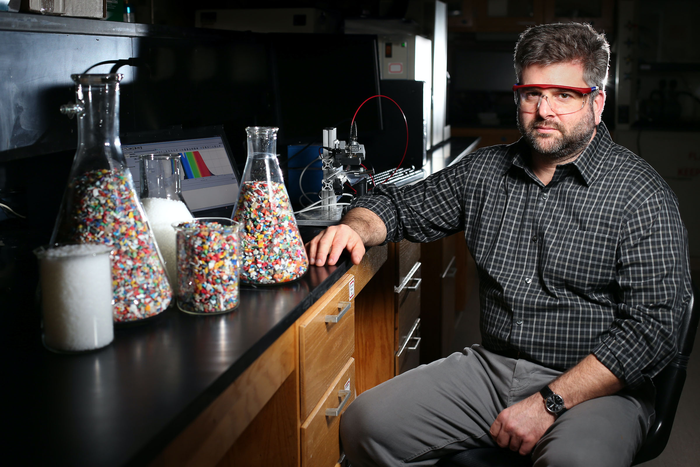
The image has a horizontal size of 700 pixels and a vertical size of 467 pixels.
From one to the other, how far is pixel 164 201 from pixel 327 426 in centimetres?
58

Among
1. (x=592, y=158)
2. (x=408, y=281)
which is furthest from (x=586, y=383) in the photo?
(x=408, y=281)

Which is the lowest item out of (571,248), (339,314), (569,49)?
(339,314)

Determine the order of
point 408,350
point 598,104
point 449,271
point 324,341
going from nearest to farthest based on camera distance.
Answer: point 324,341 < point 598,104 < point 408,350 < point 449,271

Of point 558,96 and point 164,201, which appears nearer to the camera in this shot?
point 164,201

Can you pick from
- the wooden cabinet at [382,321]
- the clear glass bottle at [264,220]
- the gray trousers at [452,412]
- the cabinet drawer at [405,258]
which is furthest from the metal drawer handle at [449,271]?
the clear glass bottle at [264,220]

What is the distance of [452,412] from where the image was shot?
4.47 feet

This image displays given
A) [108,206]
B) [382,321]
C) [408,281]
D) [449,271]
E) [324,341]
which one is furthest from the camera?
[449,271]

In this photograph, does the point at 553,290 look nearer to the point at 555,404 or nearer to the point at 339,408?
the point at 555,404

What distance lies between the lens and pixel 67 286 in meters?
0.78

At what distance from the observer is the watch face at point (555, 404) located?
4.15 feet

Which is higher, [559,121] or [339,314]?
[559,121]

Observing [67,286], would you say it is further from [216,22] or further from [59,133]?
[216,22]

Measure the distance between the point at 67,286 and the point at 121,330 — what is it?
131 millimetres

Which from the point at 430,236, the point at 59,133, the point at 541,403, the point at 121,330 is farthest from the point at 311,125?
the point at 121,330
